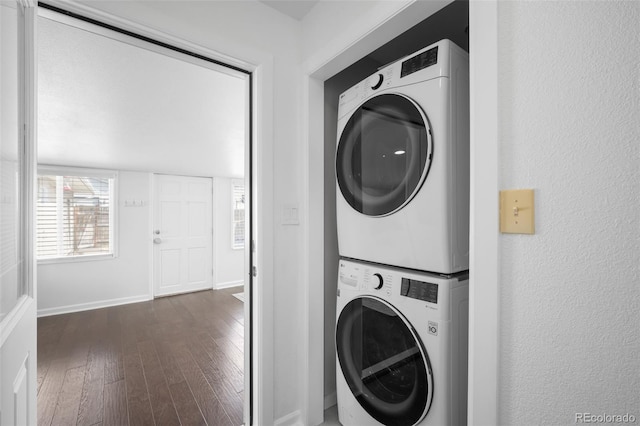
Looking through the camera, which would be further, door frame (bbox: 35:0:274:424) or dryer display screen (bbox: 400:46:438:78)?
door frame (bbox: 35:0:274:424)

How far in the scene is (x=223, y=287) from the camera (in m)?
5.53

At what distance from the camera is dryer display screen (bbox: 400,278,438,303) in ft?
3.81

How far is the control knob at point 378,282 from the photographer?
136cm

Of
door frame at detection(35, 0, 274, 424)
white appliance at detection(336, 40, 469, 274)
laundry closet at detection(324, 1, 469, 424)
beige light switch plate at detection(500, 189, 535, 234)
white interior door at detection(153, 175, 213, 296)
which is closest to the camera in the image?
beige light switch plate at detection(500, 189, 535, 234)

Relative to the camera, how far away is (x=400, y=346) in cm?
130

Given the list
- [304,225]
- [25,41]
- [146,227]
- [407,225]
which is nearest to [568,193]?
[407,225]

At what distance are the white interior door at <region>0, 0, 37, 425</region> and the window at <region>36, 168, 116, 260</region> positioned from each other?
14.2 feet

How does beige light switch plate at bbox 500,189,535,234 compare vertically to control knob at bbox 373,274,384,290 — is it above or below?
above

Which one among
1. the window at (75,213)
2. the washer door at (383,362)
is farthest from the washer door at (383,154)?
the window at (75,213)

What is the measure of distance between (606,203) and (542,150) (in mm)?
185

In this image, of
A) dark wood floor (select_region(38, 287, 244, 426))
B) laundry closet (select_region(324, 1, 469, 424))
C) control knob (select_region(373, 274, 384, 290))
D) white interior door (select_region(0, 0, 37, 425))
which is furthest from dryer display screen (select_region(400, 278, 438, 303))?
dark wood floor (select_region(38, 287, 244, 426))

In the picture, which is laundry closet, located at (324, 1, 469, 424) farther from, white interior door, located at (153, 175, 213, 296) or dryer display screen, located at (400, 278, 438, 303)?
white interior door, located at (153, 175, 213, 296)

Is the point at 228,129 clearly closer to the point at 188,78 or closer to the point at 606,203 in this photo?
the point at 188,78

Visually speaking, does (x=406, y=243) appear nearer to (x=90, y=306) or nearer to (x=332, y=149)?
(x=332, y=149)
